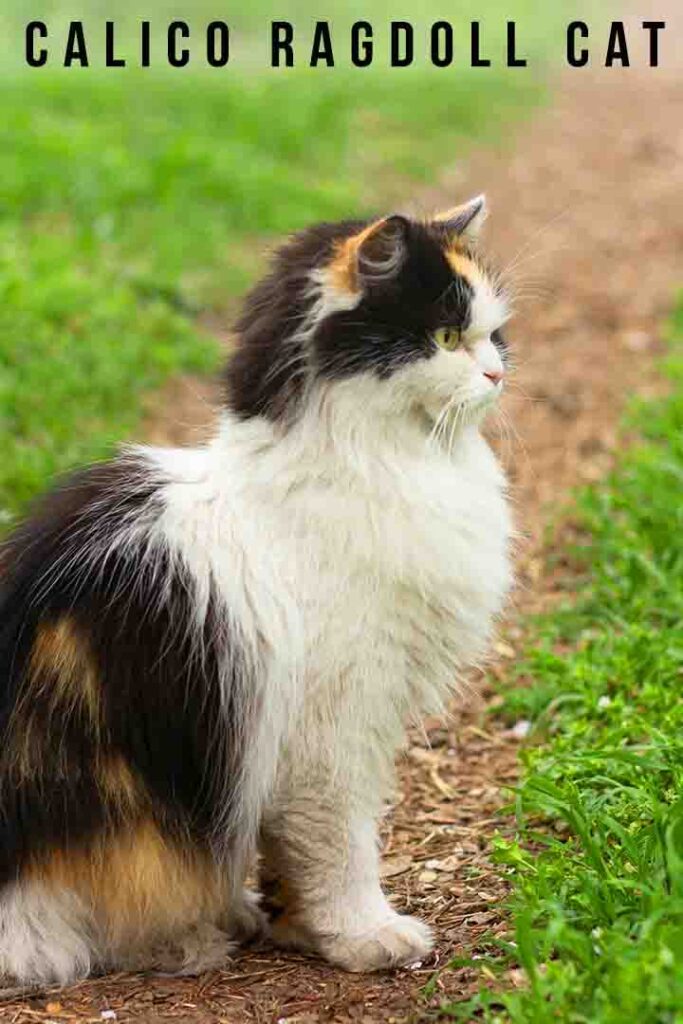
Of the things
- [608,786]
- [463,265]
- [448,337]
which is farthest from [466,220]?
[608,786]

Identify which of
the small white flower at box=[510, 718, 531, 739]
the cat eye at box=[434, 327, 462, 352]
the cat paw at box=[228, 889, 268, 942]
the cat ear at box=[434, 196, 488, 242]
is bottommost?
the cat paw at box=[228, 889, 268, 942]

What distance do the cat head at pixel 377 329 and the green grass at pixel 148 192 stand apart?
148 centimetres

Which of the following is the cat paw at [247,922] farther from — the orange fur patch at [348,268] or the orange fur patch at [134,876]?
the orange fur patch at [348,268]

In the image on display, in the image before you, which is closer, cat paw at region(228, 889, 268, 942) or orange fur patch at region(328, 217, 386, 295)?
orange fur patch at region(328, 217, 386, 295)

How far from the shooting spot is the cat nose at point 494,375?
2.64 m

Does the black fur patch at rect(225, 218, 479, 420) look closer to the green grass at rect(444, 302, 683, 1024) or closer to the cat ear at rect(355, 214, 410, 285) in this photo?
the cat ear at rect(355, 214, 410, 285)

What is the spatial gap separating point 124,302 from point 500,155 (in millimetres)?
5013

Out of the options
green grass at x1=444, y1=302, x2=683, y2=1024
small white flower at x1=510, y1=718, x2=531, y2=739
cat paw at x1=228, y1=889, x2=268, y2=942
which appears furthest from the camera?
small white flower at x1=510, y1=718, x2=531, y2=739

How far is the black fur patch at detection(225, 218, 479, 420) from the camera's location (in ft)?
8.41

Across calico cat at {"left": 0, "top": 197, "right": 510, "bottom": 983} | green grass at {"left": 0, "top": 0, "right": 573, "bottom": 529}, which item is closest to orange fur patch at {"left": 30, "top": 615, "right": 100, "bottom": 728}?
calico cat at {"left": 0, "top": 197, "right": 510, "bottom": 983}

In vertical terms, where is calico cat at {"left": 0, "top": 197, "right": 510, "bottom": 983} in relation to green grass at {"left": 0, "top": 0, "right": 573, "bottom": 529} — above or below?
below

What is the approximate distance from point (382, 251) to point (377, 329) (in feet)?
0.43

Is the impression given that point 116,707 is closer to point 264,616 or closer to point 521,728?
point 264,616

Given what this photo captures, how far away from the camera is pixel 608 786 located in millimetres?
3098
